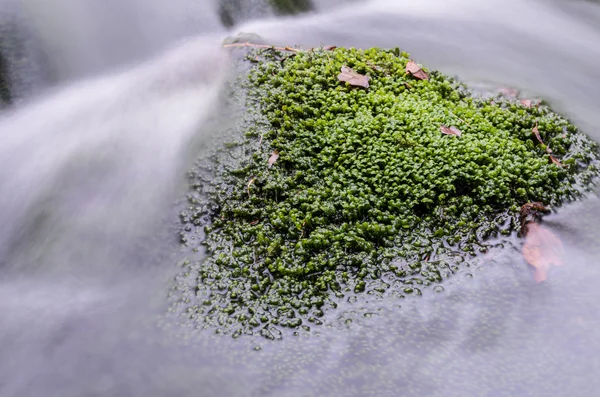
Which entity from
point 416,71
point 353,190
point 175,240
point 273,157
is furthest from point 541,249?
point 175,240

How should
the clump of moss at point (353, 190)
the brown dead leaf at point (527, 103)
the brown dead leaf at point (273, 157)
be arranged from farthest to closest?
the brown dead leaf at point (527, 103) < the brown dead leaf at point (273, 157) < the clump of moss at point (353, 190)

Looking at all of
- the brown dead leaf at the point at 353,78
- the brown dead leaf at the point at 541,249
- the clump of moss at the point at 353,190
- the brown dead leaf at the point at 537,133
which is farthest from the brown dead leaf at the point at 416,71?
the brown dead leaf at the point at 541,249

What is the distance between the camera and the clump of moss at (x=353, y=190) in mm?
3145

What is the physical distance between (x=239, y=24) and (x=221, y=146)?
219 centimetres

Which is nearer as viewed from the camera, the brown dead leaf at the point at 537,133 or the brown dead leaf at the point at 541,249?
the brown dead leaf at the point at 541,249

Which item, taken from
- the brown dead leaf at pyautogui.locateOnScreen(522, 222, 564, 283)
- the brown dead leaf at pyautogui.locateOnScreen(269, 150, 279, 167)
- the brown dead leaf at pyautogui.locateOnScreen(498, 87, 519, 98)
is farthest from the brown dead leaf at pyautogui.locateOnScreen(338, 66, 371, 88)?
the brown dead leaf at pyautogui.locateOnScreen(522, 222, 564, 283)

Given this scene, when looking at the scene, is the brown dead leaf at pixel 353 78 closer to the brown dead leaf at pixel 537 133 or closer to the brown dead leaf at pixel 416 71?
the brown dead leaf at pixel 416 71

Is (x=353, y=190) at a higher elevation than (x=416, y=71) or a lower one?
lower

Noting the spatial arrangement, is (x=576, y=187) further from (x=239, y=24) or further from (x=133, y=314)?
(x=239, y=24)

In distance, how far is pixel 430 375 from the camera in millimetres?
2818

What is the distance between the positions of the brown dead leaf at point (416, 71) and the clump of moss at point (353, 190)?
94 mm

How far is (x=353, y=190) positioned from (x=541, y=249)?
1404mm

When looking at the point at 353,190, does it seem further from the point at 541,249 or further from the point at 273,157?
the point at 541,249

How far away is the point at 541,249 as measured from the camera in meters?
3.35
